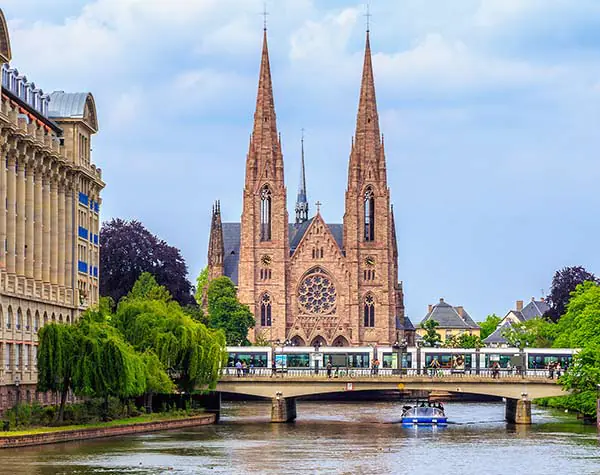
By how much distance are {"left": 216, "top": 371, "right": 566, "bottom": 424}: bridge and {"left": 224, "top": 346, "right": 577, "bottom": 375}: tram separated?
14.2 ft

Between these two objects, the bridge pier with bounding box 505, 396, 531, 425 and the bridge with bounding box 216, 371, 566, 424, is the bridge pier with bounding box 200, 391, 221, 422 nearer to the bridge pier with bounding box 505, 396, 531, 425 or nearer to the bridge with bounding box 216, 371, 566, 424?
the bridge with bounding box 216, 371, 566, 424

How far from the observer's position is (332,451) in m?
93.6

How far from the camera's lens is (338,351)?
14625 centimetres

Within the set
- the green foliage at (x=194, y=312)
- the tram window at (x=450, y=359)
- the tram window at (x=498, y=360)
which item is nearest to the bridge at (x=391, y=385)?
the tram window at (x=498, y=360)

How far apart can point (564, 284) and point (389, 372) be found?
196ft

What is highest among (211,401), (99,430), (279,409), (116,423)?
(211,401)

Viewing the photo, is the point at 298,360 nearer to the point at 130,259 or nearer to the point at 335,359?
the point at 335,359

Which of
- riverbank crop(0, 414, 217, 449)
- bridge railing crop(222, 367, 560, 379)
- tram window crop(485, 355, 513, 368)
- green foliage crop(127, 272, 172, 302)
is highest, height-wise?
green foliage crop(127, 272, 172, 302)

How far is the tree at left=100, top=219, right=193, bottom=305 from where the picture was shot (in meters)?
164

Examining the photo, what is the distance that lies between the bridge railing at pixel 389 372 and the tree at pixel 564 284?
2228 inches

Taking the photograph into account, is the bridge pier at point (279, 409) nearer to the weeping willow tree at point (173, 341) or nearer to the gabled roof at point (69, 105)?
the weeping willow tree at point (173, 341)

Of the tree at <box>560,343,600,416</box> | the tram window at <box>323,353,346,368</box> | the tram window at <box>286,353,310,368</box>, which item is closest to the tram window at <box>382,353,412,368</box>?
the tram window at <box>323,353,346,368</box>

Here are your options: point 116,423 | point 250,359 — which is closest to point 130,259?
point 250,359

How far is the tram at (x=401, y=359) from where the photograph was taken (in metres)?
132
